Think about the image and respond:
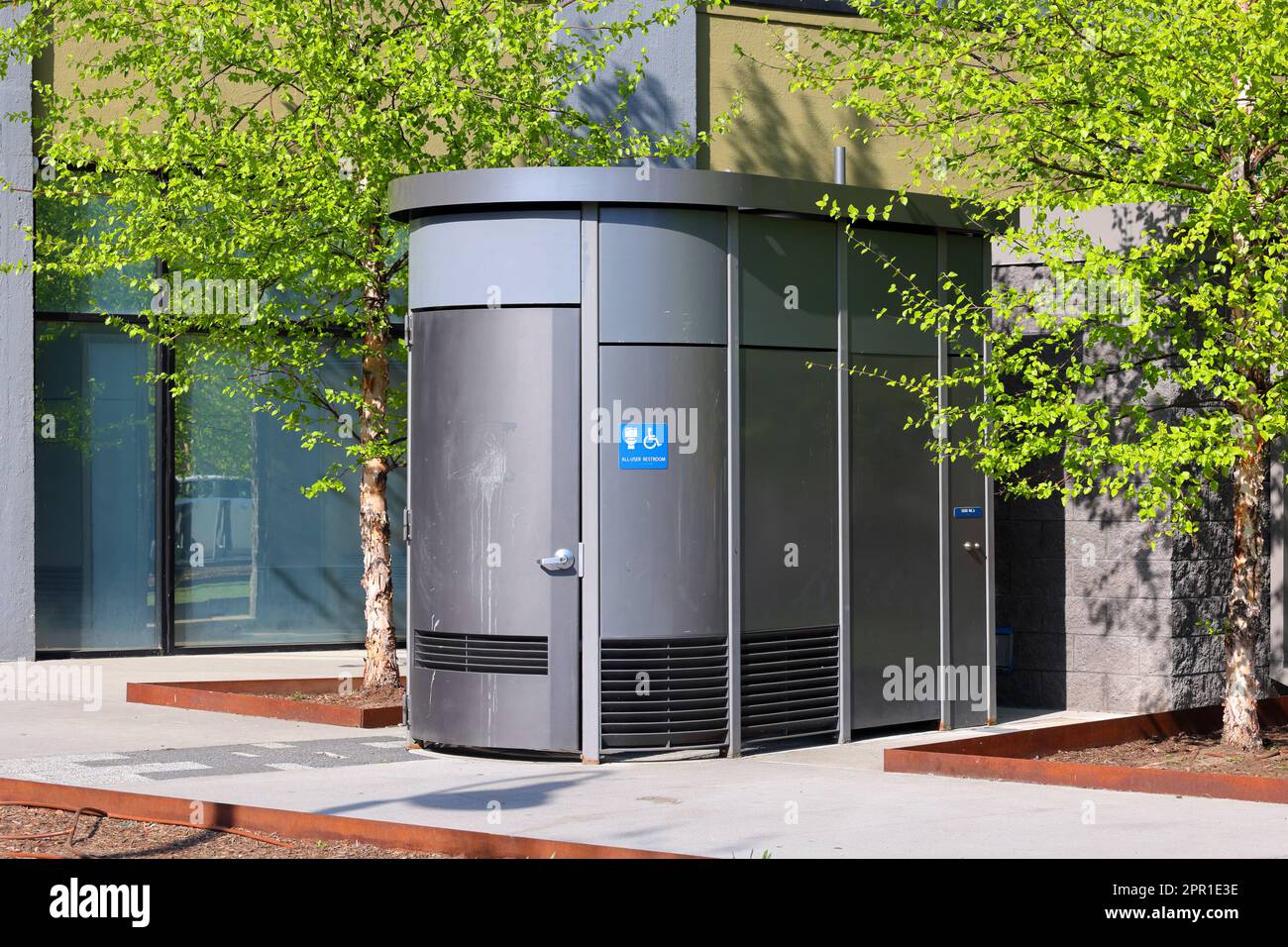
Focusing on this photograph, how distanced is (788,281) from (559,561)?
94.8 inches

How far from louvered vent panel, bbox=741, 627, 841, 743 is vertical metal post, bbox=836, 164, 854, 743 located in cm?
5

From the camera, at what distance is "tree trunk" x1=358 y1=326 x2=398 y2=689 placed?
13.9 meters

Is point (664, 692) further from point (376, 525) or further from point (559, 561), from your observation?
point (376, 525)

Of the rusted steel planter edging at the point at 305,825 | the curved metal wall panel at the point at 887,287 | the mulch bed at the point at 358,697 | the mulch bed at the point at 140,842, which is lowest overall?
the mulch bed at the point at 358,697

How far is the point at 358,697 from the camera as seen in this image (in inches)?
548

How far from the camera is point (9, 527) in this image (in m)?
17.3

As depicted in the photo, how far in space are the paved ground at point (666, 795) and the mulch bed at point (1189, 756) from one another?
45.5 inches

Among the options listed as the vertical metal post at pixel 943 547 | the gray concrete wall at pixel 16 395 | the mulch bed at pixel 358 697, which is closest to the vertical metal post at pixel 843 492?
the vertical metal post at pixel 943 547

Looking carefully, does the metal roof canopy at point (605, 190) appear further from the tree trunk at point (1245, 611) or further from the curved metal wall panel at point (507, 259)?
the tree trunk at point (1245, 611)

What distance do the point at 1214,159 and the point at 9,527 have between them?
11.7 m

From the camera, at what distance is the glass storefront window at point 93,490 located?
17.8 m

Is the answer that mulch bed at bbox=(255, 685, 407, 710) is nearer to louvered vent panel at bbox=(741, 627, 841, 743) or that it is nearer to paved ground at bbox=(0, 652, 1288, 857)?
paved ground at bbox=(0, 652, 1288, 857)
